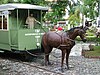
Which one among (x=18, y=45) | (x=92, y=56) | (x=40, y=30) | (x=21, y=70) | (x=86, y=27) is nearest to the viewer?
(x=86, y=27)

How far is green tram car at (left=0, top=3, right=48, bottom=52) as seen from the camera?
493 inches

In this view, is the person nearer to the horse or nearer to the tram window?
the tram window

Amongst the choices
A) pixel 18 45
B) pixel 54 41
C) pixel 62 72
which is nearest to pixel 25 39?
pixel 18 45

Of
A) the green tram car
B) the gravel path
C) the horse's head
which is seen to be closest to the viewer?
the horse's head

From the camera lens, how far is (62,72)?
10.2m

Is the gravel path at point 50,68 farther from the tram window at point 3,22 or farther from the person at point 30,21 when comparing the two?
the tram window at point 3,22

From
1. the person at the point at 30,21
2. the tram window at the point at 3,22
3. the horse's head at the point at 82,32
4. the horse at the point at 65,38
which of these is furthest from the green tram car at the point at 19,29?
the horse's head at the point at 82,32

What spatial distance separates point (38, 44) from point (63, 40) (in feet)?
8.75

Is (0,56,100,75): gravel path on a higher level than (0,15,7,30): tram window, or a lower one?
lower

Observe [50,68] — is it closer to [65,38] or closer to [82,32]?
[65,38]

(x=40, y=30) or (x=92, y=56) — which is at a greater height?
(x=40, y=30)

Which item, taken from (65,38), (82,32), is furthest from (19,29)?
(82,32)

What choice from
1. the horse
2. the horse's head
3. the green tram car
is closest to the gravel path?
the horse

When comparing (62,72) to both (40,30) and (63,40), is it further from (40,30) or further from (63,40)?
(40,30)
